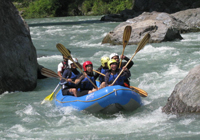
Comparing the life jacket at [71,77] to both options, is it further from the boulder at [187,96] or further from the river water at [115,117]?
the boulder at [187,96]

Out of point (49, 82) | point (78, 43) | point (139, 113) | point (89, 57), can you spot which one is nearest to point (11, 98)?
point (49, 82)

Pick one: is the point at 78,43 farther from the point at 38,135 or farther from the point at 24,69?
the point at 38,135

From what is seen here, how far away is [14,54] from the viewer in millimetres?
7609

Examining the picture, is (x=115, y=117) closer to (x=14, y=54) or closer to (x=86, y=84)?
(x=86, y=84)

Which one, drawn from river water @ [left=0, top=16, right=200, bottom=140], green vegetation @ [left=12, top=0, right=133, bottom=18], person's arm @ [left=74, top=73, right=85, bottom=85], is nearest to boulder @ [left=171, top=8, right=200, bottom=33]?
river water @ [left=0, top=16, right=200, bottom=140]

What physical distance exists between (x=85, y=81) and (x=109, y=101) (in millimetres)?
786

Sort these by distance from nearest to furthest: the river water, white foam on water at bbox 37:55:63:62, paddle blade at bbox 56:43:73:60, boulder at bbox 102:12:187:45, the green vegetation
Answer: the river water < paddle blade at bbox 56:43:73:60 < white foam on water at bbox 37:55:63:62 < boulder at bbox 102:12:187:45 < the green vegetation

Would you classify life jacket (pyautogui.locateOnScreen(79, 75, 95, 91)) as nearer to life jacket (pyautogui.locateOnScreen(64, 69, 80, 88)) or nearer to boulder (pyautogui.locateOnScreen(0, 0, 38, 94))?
life jacket (pyautogui.locateOnScreen(64, 69, 80, 88))

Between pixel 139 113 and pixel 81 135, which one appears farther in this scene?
pixel 139 113

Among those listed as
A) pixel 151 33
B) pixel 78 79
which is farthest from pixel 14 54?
pixel 151 33

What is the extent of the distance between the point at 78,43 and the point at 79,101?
10.2 m

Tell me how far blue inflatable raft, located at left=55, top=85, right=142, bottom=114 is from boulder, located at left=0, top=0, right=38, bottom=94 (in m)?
2.13

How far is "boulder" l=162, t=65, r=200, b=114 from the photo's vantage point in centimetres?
498

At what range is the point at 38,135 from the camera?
191 inches
